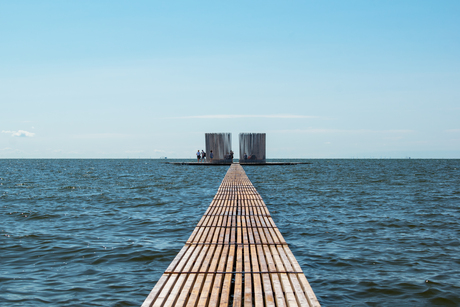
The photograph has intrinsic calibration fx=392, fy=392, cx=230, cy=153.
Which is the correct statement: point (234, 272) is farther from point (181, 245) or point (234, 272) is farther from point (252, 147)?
point (252, 147)

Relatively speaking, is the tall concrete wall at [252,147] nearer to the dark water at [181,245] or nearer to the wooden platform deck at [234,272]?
the dark water at [181,245]

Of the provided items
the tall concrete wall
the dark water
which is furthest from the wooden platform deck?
the tall concrete wall

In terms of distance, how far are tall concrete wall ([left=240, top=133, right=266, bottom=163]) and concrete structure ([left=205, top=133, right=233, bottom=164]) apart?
149cm

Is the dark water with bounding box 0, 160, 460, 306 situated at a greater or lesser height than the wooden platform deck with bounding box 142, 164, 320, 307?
lesser

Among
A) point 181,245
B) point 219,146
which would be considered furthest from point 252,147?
point 181,245

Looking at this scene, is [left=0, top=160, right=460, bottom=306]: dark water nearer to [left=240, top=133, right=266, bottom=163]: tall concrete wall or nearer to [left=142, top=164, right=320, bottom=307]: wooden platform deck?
[left=142, top=164, right=320, bottom=307]: wooden platform deck

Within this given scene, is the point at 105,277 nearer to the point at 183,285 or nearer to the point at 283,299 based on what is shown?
the point at 183,285

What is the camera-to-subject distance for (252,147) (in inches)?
1746

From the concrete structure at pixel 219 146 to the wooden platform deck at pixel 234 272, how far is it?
117ft

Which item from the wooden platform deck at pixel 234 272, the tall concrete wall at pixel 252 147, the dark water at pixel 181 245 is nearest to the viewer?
the wooden platform deck at pixel 234 272

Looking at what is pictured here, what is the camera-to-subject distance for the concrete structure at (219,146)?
4406 cm

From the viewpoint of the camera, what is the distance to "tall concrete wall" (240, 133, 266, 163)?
43.7 m

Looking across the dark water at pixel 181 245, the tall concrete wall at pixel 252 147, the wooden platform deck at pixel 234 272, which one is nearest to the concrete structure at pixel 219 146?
the tall concrete wall at pixel 252 147

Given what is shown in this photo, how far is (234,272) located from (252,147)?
129 ft
